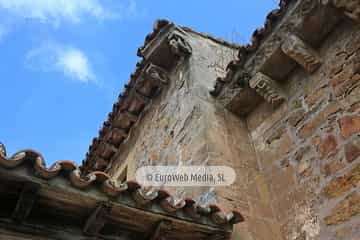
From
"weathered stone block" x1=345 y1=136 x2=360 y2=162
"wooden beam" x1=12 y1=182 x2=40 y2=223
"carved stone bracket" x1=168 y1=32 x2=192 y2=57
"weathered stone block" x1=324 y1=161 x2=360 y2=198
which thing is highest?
"carved stone bracket" x1=168 y1=32 x2=192 y2=57

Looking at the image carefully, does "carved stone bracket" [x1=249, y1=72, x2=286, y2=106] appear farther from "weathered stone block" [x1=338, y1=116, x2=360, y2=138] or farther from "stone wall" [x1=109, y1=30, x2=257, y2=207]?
"weathered stone block" [x1=338, y1=116, x2=360, y2=138]

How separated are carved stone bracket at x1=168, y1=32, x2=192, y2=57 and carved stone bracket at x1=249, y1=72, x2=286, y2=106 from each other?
144 cm

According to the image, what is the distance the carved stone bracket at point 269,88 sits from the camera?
3576 millimetres

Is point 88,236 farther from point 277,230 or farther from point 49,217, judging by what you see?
point 277,230

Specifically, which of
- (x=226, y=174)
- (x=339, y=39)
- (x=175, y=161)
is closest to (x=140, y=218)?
(x=226, y=174)

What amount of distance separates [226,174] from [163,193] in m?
0.96

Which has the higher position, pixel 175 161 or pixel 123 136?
pixel 123 136

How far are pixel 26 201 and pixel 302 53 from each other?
8.73 ft

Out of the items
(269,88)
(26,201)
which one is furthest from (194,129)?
(26,201)

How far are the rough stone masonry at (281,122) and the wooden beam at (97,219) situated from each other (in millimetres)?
1063

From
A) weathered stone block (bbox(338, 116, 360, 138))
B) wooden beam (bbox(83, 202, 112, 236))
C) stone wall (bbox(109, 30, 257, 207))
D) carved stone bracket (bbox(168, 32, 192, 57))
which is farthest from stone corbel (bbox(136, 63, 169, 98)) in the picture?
wooden beam (bbox(83, 202, 112, 236))

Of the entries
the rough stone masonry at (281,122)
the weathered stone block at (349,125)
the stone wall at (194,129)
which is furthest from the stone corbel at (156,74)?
the weathered stone block at (349,125)

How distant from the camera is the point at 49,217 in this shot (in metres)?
2.21

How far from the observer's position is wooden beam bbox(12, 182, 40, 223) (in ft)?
6.62
